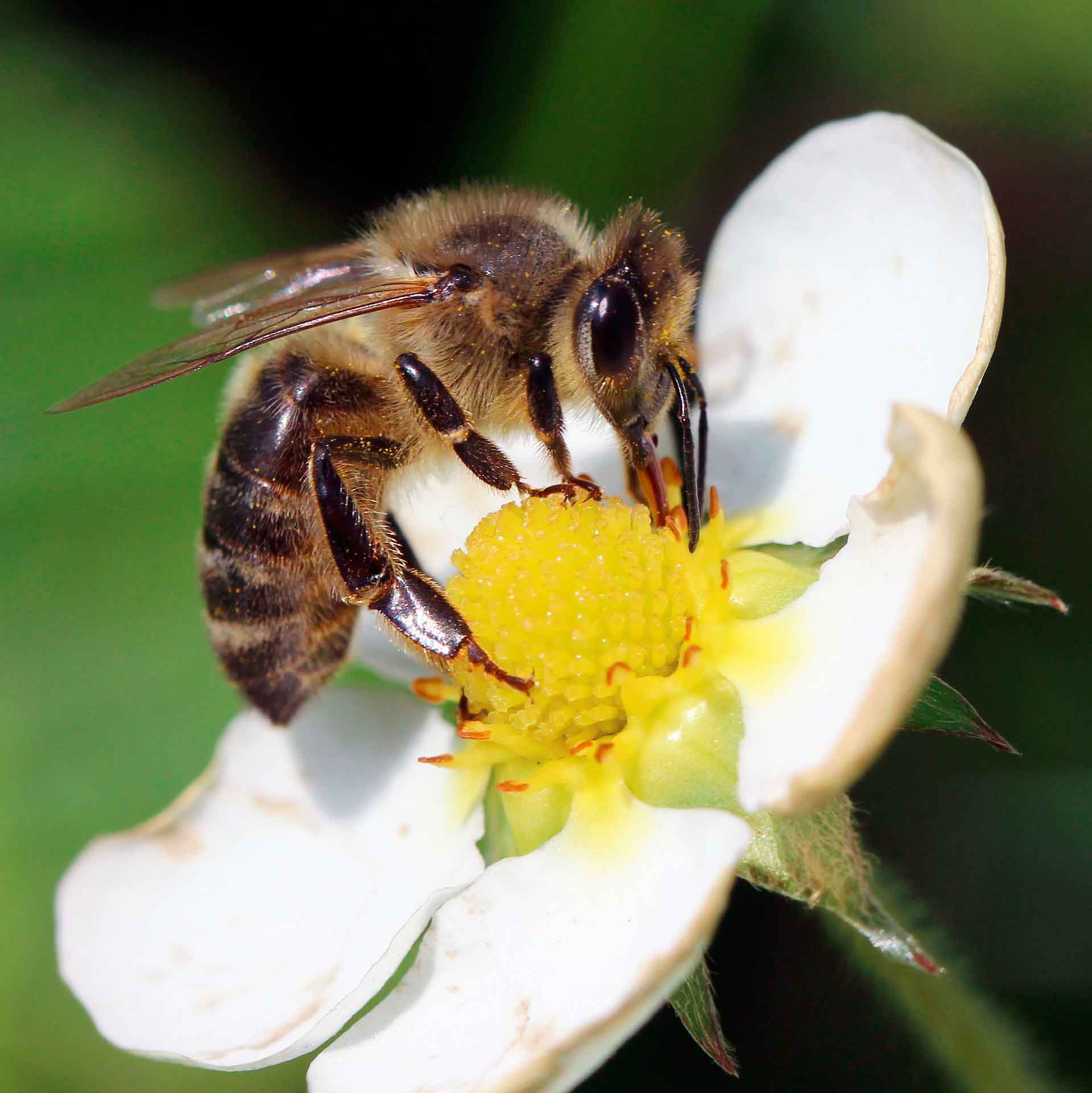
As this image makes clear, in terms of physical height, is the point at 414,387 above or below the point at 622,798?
above

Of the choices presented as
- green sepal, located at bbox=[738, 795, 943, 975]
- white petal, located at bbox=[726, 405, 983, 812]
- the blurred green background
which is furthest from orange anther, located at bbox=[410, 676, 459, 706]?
the blurred green background

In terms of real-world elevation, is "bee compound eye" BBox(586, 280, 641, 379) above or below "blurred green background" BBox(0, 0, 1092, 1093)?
above

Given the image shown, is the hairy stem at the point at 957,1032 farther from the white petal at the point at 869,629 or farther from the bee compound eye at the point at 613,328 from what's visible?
the bee compound eye at the point at 613,328

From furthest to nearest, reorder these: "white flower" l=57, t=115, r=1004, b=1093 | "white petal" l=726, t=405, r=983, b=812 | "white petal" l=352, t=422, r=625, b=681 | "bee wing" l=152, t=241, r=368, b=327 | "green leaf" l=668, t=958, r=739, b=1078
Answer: "white petal" l=352, t=422, r=625, b=681 → "bee wing" l=152, t=241, r=368, b=327 → "green leaf" l=668, t=958, r=739, b=1078 → "white flower" l=57, t=115, r=1004, b=1093 → "white petal" l=726, t=405, r=983, b=812

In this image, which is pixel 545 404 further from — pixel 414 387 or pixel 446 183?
pixel 446 183

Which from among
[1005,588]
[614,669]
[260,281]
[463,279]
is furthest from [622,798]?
[260,281]

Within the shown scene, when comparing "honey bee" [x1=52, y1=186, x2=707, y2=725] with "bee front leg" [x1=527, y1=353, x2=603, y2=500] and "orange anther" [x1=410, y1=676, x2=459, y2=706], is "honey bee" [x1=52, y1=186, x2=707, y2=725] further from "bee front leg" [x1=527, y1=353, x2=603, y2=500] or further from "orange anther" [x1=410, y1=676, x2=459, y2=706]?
"orange anther" [x1=410, y1=676, x2=459, y2=706]
